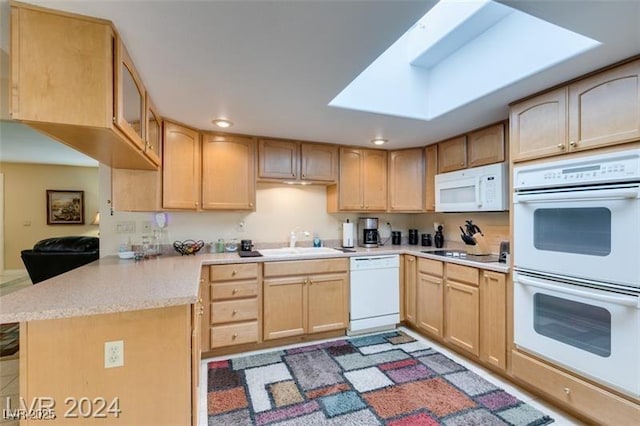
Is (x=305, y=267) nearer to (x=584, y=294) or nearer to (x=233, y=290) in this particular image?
(x=233, y=290)

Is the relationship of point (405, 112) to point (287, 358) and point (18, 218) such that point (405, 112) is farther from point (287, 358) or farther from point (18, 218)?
point (18, 218)

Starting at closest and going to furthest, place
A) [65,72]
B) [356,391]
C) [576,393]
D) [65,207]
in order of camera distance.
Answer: [65,72] < [576,393] < [356,391] < [65,207]

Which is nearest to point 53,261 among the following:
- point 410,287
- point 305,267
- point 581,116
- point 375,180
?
point 305,267

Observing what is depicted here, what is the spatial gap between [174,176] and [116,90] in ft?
4.73

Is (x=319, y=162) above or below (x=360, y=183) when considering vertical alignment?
above

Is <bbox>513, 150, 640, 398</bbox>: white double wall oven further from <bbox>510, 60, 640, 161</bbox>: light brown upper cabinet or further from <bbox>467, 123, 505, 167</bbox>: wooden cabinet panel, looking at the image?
<bbox>467, 123, 505, 167</bbox>: wooden cabinet panel

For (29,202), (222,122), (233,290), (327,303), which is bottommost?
(327,303)

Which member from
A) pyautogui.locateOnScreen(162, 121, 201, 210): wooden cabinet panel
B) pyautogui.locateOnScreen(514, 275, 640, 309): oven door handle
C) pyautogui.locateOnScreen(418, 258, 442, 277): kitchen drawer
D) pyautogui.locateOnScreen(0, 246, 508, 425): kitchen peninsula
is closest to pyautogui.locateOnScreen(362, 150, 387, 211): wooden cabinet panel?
pyautogui.locateOnScreen(418, 258, 442, 277): kitchen drawer

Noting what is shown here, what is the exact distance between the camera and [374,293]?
3.27 m

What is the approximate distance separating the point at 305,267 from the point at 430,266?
125 cm

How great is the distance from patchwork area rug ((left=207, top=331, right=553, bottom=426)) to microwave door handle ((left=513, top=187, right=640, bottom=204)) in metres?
1.37

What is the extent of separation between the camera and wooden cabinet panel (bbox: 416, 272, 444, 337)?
2.92 m

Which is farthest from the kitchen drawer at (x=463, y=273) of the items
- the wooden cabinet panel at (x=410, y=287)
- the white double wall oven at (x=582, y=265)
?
the wooden cabinet panel at (x=410, y=287)

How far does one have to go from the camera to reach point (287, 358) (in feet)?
8.90
